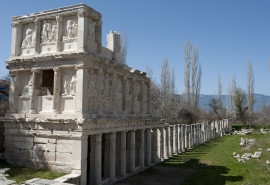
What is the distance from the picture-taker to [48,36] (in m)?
15.1

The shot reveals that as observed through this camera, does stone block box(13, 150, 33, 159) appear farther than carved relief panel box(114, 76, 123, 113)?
No

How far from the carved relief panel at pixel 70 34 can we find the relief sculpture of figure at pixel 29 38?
214 cm

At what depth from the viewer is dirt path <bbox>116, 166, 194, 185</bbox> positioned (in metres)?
16.8

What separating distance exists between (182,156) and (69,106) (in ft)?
52.3

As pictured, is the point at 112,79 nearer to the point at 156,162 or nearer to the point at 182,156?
the point at 156,162

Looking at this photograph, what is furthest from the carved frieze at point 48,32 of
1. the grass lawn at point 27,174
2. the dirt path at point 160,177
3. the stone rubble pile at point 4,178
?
the dirt path at point 160,177

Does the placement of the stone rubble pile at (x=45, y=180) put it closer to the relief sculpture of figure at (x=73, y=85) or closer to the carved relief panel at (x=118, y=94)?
the relief sculpture of figure at (x=73, y=85)

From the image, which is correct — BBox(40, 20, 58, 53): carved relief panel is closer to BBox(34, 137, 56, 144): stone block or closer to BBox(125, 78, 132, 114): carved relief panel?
BBox(34, 137, 56, 144): stone block

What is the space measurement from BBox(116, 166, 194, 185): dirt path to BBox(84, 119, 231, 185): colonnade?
0.72m

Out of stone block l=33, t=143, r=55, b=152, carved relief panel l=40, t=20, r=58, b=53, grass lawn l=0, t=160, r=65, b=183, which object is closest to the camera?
grass lawn l=0, t=160, r=65, b=183

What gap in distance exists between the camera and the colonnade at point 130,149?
15.0 meters

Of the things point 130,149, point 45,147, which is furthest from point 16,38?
point 130,149

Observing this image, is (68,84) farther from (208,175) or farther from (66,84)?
(208,175)

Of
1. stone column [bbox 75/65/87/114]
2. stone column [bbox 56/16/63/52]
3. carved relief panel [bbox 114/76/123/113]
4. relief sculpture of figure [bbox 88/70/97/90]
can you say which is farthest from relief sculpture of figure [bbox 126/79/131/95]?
stone column [bbox 56/16/63/52]
